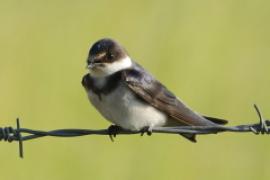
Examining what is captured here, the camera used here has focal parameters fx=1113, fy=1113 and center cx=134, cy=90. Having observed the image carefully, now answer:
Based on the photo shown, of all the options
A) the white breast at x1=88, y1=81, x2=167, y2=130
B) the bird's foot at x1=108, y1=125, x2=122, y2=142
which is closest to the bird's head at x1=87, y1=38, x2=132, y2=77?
the white breast at x1=88, y1=81, x2=167, y2=130

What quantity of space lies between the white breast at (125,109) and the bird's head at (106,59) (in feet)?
0.43

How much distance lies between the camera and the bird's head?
6.21 metres

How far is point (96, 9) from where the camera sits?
10.4 meters

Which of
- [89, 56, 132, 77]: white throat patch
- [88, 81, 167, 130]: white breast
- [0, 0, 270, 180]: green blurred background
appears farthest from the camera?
[0, 0, 270, 180]: green blurred background

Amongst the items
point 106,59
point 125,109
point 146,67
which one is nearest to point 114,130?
point 125,109

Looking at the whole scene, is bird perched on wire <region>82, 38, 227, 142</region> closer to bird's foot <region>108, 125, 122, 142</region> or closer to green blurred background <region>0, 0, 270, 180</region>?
bird's foot <region>108, 125, 122, 142</region>

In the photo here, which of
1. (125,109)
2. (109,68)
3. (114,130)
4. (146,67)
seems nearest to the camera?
(125,109)

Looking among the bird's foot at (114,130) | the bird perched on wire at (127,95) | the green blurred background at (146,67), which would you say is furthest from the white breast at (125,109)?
the green blurred background at (146,67)

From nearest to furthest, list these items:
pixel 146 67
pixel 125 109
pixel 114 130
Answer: pixel 125 109 → pixel 114 130 → pixel 146 67

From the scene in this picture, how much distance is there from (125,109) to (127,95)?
0.08m

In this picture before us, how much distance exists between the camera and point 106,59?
20.6 ft

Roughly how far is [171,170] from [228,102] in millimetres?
1006

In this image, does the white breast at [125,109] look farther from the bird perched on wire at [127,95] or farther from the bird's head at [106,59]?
the bird's head at [106,59]

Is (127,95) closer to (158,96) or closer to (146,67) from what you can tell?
(158,96)
